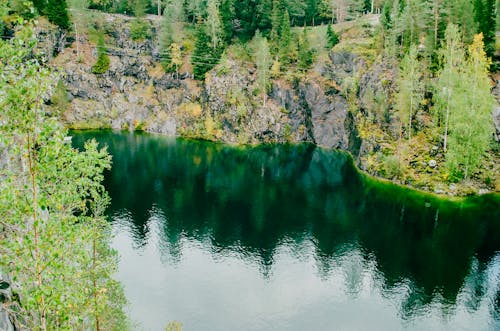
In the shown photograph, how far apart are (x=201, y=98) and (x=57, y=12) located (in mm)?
46324

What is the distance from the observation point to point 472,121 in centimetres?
7350

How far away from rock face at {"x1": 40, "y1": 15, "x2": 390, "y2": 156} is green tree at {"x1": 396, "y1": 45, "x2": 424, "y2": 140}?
20.8 metres

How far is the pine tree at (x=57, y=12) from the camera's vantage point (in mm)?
120812

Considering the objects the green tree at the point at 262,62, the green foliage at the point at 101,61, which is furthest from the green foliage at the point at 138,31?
the green tree at the point at 262,62

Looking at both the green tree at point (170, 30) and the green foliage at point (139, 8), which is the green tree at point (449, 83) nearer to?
the green tree at point (170, 30)

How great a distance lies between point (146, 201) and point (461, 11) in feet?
227

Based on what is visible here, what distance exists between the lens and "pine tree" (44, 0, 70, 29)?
121m

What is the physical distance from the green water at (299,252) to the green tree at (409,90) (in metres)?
14.6

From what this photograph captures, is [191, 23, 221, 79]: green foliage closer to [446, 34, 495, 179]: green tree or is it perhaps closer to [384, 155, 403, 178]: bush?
[384, 155, 403, 178]: bush

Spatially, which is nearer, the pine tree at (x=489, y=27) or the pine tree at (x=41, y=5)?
the pine tree at (x=489, y=27)

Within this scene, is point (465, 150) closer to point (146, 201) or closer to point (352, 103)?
point (352, 103)

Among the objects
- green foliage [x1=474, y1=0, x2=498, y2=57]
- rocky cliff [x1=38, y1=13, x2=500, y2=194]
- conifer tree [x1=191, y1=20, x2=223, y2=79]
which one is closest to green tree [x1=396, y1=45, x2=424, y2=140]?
rocky cliff [x1=38, y1=13, x2=500, y2=194]

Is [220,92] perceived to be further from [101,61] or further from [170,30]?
[101,61]

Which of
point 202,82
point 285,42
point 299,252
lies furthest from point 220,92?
point 299,252
